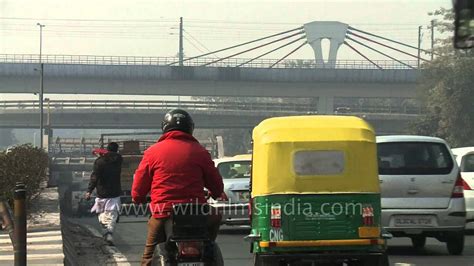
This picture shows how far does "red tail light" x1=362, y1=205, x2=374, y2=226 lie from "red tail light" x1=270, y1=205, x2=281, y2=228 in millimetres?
872

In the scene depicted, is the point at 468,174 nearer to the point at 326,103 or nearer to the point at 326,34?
the point at 326,103

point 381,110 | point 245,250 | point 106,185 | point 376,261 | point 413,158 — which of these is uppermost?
point 381,110

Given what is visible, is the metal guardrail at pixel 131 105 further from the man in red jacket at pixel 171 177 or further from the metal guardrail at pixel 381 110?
the man in red jacket at pixel 171 177

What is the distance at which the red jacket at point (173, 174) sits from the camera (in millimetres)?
6547

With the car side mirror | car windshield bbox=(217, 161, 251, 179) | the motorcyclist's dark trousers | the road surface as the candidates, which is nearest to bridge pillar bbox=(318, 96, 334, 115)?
car windshield bbox=(217, 161, 251, 179)

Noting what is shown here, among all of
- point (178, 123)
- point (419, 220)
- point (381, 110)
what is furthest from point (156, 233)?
point (381, 110)

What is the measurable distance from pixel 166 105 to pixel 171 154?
62577mm

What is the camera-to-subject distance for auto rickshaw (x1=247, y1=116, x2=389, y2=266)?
824cm

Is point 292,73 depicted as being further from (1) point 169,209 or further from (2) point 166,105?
(1) point 169,209

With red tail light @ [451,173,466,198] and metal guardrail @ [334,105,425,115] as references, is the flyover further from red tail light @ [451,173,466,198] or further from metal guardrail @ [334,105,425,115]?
red tail light @ [451,173,466,198]

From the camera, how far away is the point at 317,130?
335 inches

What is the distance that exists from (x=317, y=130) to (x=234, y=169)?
8.04 metres

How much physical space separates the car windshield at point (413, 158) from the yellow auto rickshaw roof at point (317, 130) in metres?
2.98

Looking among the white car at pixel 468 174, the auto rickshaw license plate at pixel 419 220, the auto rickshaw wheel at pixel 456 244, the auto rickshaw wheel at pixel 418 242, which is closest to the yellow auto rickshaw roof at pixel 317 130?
the auto rickshaw license plate at pixel 419 220
